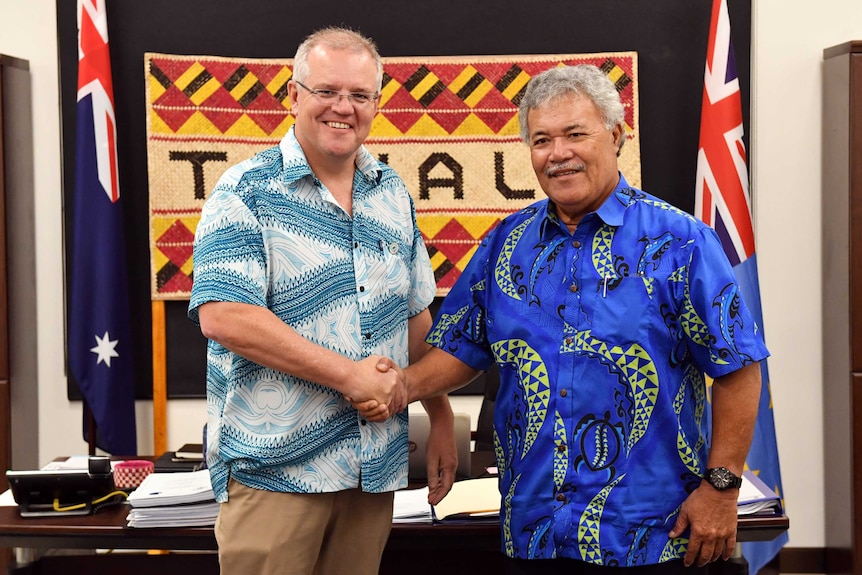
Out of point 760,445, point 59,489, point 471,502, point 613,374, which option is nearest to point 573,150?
point 613,374

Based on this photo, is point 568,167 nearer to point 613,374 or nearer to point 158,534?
point 613,374

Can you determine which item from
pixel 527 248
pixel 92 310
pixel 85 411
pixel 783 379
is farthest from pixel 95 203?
pixel 783 379

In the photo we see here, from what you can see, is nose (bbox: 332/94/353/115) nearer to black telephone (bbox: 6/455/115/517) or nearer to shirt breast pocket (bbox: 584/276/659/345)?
shirt breast pocket (bbox: 584/276/659/345)

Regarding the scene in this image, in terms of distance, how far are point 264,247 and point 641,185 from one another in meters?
2.44

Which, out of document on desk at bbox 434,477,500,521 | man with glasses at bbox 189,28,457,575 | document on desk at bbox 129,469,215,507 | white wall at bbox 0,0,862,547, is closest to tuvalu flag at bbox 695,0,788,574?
white wall at bbox 0,0,862,547

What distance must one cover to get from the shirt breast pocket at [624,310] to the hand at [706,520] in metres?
0.31

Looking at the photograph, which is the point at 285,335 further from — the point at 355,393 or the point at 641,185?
the point at 641,185

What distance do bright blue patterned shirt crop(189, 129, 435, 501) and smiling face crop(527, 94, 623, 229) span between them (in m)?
0.39

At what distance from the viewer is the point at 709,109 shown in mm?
3602

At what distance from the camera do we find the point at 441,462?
209 centimetres

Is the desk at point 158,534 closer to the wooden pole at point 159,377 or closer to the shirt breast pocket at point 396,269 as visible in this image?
the shirt breast pocket at point 396,269

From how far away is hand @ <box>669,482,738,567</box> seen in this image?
1.67m

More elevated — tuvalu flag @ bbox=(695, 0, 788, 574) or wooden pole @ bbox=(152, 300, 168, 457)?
tuvalu flag @ bbox=(695, 0, 788, 574)

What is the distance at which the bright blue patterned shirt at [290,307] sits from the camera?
68.7 inches
